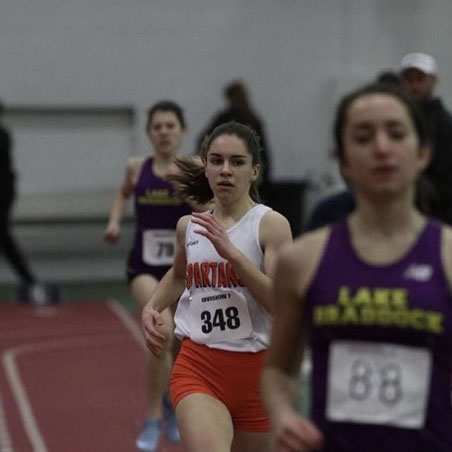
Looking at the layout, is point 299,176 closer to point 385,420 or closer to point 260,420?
point 260,420

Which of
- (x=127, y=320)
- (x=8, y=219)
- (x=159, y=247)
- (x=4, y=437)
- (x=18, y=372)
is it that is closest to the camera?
(x=159, y=247)

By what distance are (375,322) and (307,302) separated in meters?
0.19

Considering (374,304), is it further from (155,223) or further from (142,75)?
(142,75)

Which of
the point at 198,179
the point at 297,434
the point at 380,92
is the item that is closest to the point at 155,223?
the point at 198,179

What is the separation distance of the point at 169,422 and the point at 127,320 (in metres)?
5.10

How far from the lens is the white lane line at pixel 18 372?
8359 millimetres

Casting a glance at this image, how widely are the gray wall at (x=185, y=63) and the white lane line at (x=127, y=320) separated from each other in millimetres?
1872

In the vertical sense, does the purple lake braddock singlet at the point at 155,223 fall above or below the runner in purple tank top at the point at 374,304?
below

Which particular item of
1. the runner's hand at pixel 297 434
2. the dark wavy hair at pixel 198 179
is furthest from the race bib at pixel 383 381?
the dark wavy hair at pixel 198 179

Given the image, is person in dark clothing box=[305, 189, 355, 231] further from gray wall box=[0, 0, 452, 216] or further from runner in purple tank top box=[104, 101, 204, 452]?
gray wall box=[0, 0, 452, 216]

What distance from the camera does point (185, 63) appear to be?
1614 cm

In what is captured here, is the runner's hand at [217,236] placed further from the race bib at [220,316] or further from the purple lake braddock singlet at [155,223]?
the purple lake braddock singlet at [155,223]

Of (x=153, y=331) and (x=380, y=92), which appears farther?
(x=153, y=331)

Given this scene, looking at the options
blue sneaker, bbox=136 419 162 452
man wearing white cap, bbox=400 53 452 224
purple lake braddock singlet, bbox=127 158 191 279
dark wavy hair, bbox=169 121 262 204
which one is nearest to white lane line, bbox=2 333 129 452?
blue sneaker, bbox=136 419 162 452
